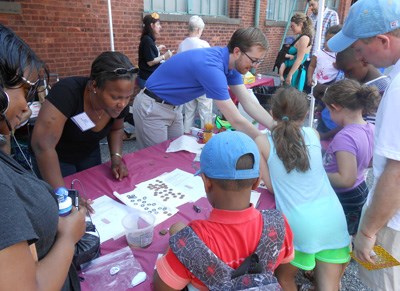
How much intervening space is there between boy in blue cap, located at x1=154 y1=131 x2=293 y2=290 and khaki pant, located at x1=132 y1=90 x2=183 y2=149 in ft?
5.21

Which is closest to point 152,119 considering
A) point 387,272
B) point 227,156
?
point 227,156

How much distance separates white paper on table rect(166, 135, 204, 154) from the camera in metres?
2.45

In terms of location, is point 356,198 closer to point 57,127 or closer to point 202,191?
point 202,191

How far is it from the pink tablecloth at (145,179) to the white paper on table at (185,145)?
0.16 ft

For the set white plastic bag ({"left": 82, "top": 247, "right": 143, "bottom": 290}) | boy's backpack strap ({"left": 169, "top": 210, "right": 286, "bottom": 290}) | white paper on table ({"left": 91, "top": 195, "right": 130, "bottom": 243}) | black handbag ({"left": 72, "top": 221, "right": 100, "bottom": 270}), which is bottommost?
white paper on table ({"left": 91, "top": 195, "right": 130, "bottom": 243})

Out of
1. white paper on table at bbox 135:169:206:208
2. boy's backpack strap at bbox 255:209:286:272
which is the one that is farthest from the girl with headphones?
white paper on table at bbox 135:169:206:208

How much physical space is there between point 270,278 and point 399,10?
106 cm

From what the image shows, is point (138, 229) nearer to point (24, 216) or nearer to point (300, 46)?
point (24, 216)

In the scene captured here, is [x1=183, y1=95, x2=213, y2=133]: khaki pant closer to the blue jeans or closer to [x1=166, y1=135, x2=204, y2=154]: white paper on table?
[x1=166, y1=135, x2=204, y2=154]: white paper on table

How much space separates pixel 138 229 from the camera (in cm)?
137

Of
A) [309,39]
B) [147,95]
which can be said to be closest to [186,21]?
[309,39]

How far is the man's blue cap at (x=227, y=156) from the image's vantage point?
1.03 m

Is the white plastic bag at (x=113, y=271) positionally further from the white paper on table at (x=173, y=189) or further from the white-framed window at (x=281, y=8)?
the white-framed window at (x=281, y=8)

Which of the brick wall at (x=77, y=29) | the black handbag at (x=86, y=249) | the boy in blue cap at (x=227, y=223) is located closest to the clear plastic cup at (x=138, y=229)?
the black handbag at (x=86, y=249)
